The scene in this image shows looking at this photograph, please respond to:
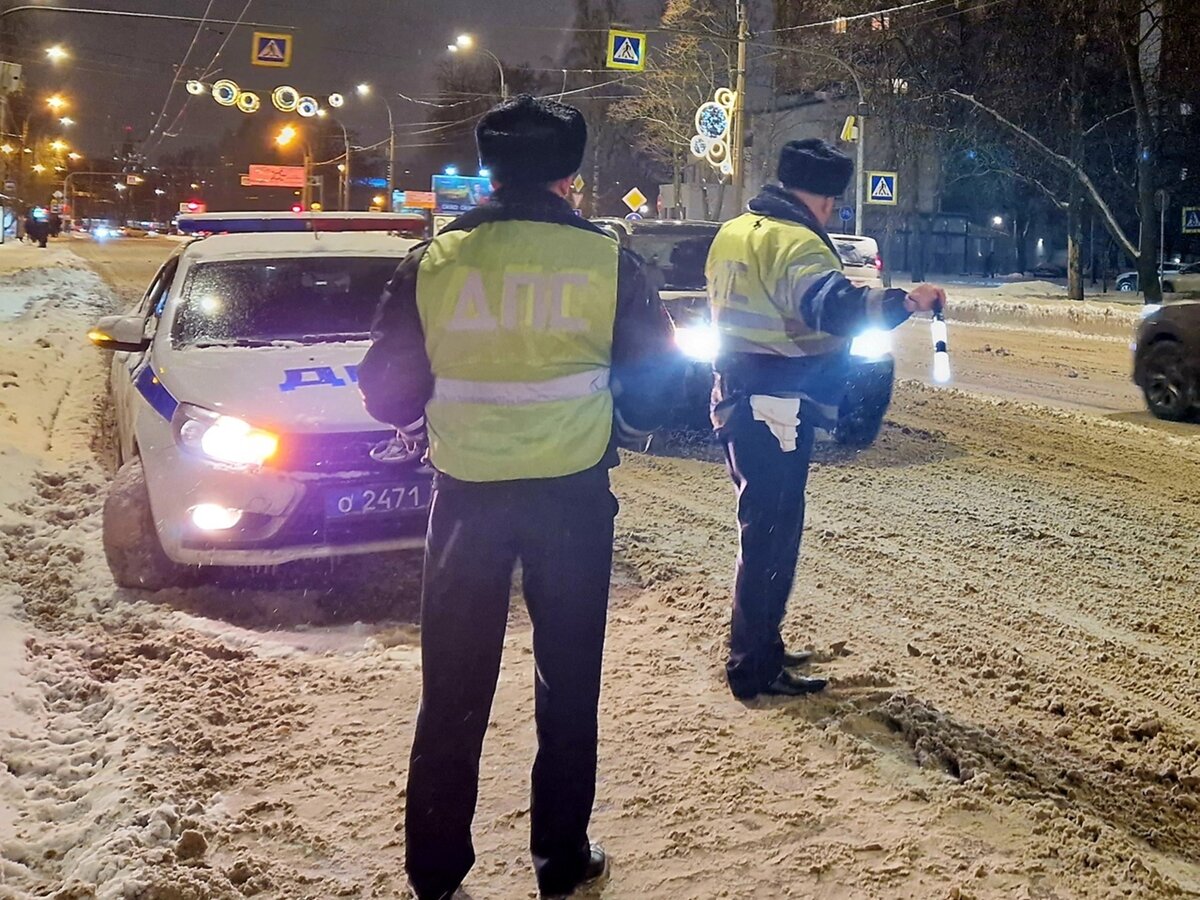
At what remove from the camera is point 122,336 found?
5531mm

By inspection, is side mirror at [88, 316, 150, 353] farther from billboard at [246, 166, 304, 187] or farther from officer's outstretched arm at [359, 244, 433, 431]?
billboard at [246, 166, 304, 187]

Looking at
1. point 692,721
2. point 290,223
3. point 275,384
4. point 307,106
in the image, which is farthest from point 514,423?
point 307,106

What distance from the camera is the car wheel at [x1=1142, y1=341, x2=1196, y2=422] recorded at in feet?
33.6

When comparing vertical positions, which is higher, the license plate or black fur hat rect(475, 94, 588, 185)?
black fur hat rect(475, 94, 588, 185)

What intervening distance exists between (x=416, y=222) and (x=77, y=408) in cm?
474

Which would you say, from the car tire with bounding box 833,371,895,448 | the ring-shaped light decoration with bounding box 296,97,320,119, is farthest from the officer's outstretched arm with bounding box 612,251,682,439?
the ring-shaped light decoration with bounding box 296,97,320,119

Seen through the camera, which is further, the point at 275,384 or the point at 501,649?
the point at 275,384

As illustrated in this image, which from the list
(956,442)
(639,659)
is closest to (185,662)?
(639,659)

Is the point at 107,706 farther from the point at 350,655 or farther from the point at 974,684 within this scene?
the point at 974,684

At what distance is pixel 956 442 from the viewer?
359 inches

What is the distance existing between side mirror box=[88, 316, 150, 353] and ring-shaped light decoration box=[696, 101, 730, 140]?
2345cm

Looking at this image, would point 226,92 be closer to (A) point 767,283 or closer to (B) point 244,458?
(B) point 244,458

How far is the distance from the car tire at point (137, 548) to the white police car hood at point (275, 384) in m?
0.52

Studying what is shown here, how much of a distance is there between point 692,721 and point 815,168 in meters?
1.91
